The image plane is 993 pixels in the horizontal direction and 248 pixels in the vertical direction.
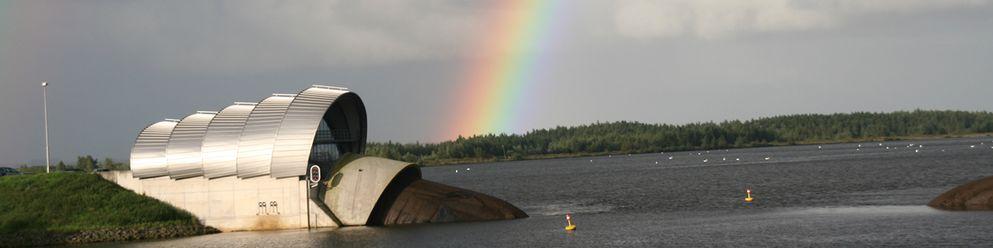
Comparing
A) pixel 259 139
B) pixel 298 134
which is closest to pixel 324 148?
pixel 259 139

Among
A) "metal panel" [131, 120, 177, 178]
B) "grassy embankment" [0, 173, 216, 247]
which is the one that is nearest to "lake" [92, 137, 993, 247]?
"grassy embankment" [0, 173, 216, 247]

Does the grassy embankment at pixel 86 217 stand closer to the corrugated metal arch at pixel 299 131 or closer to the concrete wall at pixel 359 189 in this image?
the corrugated metal arch at pixel 299 131

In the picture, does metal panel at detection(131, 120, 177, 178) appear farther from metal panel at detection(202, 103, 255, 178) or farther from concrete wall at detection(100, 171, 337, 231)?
metal panel at detection(202, 103, 255, 178)

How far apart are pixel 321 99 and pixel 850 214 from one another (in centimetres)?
3620

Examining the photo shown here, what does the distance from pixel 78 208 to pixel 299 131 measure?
17089 mm

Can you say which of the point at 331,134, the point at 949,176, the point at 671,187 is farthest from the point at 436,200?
the point at 949,176

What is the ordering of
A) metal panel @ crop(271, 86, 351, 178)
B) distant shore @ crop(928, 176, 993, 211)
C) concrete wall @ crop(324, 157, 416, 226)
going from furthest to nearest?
metal panel @ crop(271, 86, 351, 178) < concrete wall @ crop(324, 157, 416, 226) < distant shore @ crop(928, 176, 993, 211)

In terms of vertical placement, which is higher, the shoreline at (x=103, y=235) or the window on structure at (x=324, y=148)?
the window on structure at (x=324, y=148)

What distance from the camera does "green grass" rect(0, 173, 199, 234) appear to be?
80062mm

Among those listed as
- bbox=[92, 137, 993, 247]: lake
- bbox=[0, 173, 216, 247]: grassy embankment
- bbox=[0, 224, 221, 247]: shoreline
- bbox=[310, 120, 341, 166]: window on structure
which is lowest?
bbox=[92, 137, 993, 247]: lake

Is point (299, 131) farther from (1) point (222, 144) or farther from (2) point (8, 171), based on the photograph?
(2) point (8, 171)

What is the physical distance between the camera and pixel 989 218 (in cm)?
6291

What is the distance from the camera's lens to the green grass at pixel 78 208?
8006cm

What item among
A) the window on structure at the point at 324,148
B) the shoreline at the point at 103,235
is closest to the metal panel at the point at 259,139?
the window on structure at the point at 324,148
